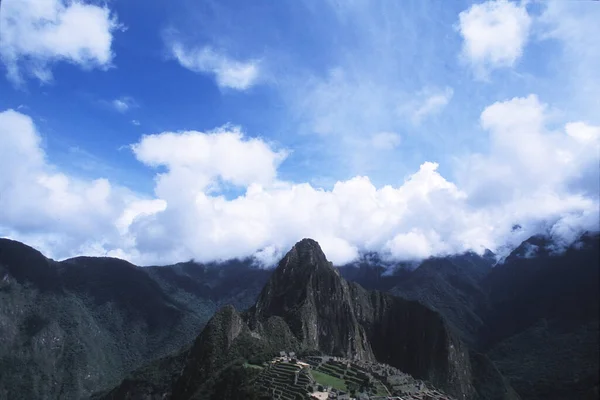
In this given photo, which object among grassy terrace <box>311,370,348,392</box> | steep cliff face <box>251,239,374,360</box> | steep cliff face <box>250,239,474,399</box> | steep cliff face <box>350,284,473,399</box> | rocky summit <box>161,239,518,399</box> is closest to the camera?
grassy terrace <box>311,370,348,392</box>

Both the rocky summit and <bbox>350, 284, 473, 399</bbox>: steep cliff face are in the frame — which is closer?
the rocky summit

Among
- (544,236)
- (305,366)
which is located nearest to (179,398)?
(305,366)

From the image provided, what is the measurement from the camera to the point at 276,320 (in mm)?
133000

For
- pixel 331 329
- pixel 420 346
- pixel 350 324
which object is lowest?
pixel 420 346

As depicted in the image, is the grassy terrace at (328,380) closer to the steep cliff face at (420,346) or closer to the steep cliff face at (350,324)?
the steep cliff face at (350,324)

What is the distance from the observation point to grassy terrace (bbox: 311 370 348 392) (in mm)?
76812

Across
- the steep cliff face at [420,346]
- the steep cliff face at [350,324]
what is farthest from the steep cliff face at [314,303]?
the steep cliff face at [420,346]

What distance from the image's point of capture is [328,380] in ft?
263

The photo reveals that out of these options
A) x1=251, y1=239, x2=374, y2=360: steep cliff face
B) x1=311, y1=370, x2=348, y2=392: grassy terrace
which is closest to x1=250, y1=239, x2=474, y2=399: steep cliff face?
x1=251, y1=239, x2=374, y2=360: steep cliff face

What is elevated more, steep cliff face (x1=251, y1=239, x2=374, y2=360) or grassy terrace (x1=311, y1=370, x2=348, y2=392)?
steep cliff face (x1=251, y1=239, x2=374, y2=360)

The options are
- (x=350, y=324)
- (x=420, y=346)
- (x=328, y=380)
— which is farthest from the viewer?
(x=420, y=346)

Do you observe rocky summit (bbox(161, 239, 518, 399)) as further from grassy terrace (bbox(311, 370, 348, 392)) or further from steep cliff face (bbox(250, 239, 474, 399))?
grassy terrace (bbox(311, 370, 348, 392))

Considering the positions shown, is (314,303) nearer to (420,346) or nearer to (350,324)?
(350,324)

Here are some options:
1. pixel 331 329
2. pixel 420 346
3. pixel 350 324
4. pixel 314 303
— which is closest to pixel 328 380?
pixel 331 329
